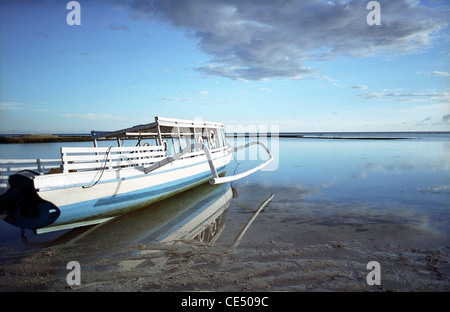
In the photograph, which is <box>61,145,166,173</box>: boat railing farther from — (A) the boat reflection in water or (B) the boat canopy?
(A) the boat reflection in water

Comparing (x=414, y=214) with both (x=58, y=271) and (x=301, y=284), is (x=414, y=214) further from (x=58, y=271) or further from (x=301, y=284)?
(x=58, y=271)

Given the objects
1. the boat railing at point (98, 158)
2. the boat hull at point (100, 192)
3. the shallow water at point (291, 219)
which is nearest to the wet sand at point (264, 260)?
the shallow water at point (291, 219)

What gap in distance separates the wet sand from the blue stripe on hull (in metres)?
0.50

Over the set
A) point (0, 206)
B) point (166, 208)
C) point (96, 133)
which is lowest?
point (166, 208)

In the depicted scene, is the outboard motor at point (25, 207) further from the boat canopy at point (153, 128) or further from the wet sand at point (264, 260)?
the boat canopy at point (153, 128)

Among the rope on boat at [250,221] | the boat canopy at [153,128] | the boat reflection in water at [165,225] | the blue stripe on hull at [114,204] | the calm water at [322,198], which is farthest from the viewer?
the boat canopy at [153,128]

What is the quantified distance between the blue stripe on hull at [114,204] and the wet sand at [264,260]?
0.50 m

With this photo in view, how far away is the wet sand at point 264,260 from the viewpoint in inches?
159

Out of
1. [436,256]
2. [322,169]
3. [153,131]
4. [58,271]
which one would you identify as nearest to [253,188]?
[153,131]

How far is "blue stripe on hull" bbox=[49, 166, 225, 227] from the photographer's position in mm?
6380

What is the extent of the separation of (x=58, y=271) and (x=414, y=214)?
8218 millimetres

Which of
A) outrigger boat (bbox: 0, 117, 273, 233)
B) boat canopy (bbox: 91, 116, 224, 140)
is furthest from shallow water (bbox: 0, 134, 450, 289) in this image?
boat canopy (bbox: 91, 116, 224, 140)

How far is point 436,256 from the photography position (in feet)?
16.2
